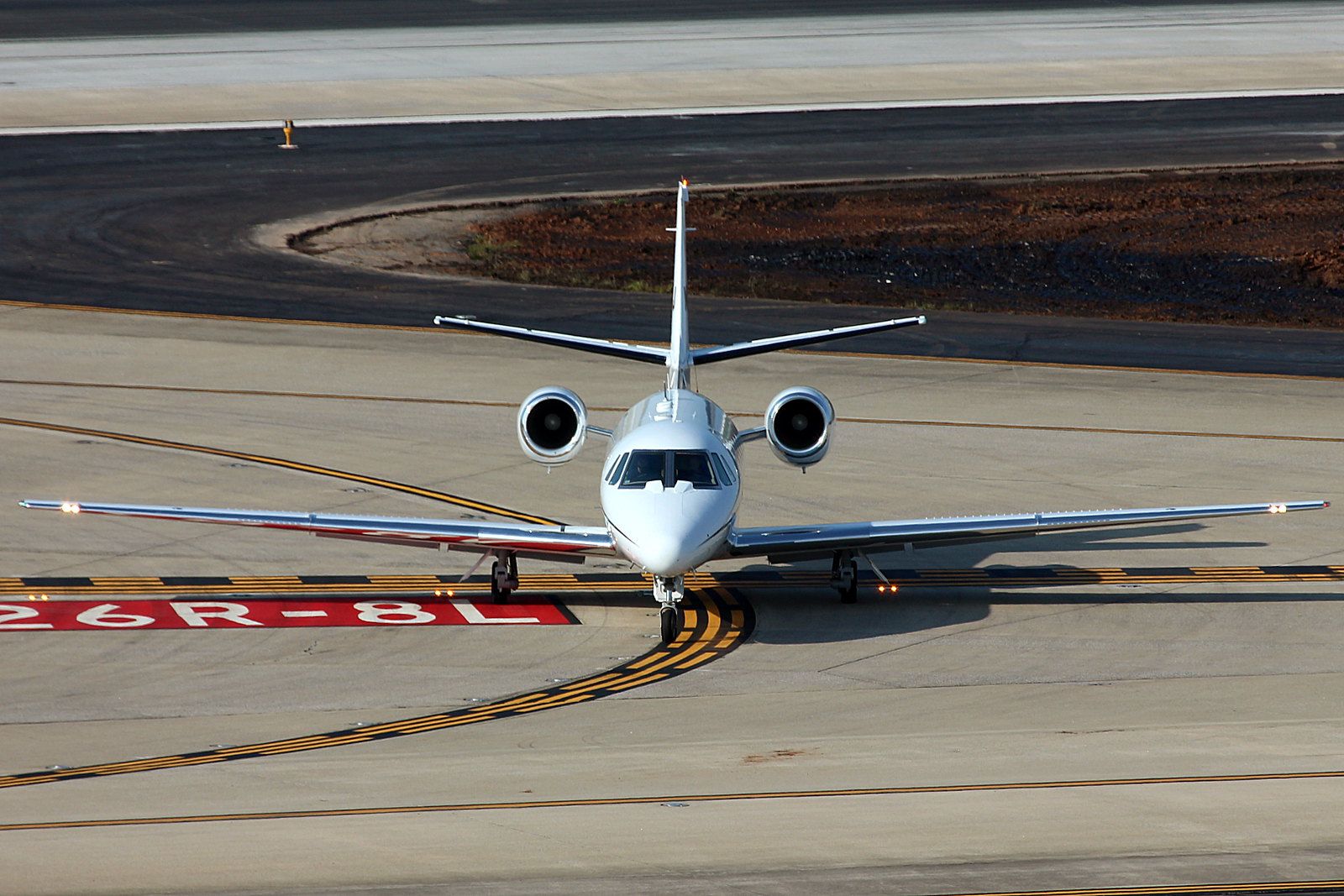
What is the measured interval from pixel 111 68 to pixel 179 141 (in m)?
14.8

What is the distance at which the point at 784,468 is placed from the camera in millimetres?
32938

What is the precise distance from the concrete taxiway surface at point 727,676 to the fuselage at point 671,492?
4.87 feet

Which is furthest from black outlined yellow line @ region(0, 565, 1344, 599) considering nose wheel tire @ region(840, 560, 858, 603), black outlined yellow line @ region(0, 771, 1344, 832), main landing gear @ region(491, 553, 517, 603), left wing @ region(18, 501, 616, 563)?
black outlined yellow line @ region(0, 771, 1344, 832)

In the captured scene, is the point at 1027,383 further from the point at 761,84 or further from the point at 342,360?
the point at 761,84

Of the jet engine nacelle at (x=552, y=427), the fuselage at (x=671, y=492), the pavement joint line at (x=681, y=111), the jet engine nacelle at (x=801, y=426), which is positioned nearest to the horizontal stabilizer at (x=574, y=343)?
the jet engine nacelle at (x=552, y=427)

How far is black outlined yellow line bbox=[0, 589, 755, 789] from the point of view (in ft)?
62.8

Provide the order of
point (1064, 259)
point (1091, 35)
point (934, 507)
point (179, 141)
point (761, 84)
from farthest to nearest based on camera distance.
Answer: point (1091, 35)
point (761, 84)
point (179, 141)
point (1064, 259)
point (934, 507)

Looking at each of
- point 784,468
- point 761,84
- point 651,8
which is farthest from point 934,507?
point 651,8

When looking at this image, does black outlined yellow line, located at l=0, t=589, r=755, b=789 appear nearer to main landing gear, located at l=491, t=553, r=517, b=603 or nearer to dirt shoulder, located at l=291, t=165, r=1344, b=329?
main landing gear, located at l=491, t=553, r=517, b=603

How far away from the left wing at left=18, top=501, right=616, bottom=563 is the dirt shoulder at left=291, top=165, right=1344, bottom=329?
76.9 ft

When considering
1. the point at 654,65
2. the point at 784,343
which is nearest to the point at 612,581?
the point at 784,343

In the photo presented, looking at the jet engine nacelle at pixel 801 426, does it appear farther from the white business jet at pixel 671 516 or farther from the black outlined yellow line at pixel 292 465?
the black outlined yellow line at pixel 292 465

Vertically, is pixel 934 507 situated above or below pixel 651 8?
below

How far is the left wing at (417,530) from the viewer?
79.0ft
